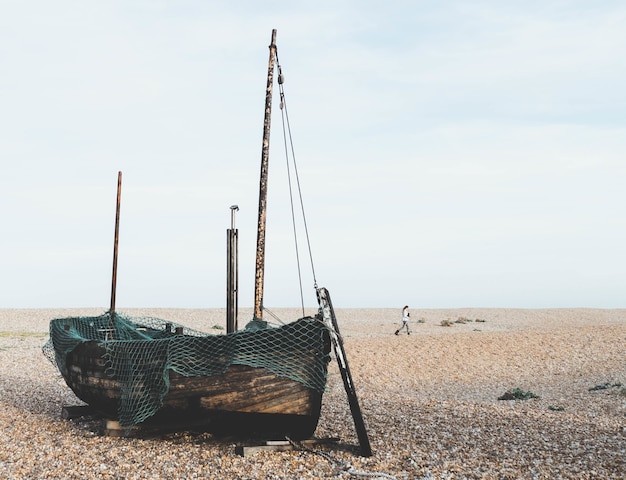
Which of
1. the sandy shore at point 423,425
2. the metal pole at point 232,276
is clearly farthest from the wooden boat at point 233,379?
the metal pole at point 232,276

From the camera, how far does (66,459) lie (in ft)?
30.0

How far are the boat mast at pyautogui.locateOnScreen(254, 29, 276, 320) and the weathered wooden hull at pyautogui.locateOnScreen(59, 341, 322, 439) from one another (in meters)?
2.73

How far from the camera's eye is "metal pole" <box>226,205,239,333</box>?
1228 centimetres

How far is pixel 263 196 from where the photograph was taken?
511 inches

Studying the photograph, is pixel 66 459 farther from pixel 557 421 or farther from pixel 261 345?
pixel 557 421

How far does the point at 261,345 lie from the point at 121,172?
21.9 feet

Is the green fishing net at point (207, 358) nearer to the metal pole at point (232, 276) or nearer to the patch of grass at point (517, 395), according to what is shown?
the metal pole at point (232, 276)

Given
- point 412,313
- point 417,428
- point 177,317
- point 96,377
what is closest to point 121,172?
point 96,377

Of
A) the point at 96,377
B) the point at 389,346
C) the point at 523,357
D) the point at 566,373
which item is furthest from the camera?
the point at 389,346

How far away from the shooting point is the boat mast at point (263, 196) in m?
12.3

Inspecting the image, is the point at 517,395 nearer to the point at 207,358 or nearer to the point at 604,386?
the point at 604,386

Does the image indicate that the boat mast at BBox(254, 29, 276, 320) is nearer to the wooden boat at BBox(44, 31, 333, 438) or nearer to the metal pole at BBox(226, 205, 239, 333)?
the metal pole at BBox(226, 205, 239, 333)

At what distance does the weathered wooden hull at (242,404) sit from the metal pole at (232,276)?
111 inches

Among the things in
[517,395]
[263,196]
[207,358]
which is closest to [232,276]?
[263,196]
